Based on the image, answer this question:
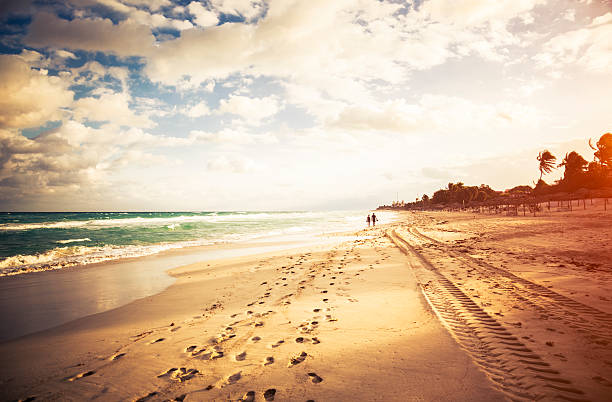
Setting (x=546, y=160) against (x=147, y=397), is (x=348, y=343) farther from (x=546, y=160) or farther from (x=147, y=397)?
(x=546, y=160)

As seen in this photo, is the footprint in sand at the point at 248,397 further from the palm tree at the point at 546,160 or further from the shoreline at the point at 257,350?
the palm tree at the point at 546,160

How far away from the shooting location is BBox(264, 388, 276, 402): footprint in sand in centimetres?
323

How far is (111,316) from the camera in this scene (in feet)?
23.0

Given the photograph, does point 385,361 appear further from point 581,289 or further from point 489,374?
point 581,289

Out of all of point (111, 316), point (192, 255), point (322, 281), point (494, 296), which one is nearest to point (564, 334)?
point (494, 296)

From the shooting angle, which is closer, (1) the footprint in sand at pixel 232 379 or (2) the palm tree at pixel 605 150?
(1) the footprint in sand at pixel 232 379

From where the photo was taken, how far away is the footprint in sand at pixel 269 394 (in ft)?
10.6

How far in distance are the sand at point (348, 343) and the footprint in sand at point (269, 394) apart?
14mm

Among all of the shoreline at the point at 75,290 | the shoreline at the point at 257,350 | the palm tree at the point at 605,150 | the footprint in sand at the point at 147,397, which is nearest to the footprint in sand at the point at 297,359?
the shoreline at the point at 257,350

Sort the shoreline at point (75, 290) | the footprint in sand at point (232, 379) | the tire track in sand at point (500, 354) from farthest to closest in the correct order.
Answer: the shoreline at point (75, 290), the footprint in sand at point (232, 379), the tire track in sand at point (500, 354)

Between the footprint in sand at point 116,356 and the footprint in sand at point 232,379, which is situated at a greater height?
the footprint in sand at point 232,379

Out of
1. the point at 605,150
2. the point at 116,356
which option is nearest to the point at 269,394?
the point at 116,356

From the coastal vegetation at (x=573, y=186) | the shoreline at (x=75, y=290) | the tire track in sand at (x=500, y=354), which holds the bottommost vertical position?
the shoreline at (x=75, y=290)

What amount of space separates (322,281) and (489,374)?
5.84 metres
